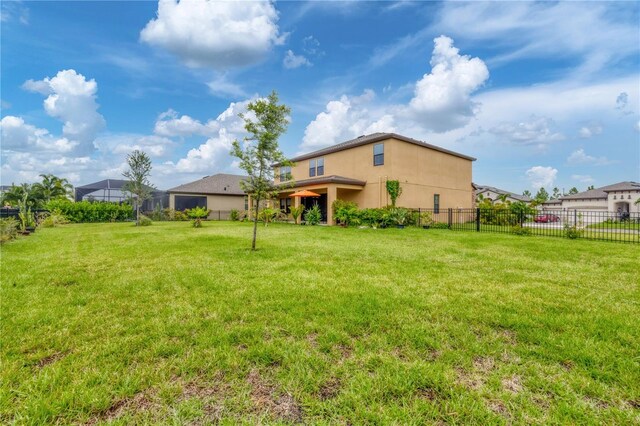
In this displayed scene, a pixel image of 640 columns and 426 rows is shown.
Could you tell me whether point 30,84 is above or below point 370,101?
below

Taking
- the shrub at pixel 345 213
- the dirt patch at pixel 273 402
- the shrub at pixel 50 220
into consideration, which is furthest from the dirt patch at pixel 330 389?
the shrub at pixel 50 220

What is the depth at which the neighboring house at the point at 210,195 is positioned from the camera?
30047 millimetres

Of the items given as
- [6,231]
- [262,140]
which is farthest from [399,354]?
[6,231]

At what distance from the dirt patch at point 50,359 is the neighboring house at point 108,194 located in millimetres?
31912

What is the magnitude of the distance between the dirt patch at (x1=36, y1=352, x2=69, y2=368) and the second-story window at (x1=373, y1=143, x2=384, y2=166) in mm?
18265

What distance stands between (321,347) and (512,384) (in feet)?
5.44

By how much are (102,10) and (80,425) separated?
12095 millimetres

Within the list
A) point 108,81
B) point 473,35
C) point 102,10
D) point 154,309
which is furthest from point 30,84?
point 473,35

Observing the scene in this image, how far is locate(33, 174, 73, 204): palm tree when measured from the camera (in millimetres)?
26673

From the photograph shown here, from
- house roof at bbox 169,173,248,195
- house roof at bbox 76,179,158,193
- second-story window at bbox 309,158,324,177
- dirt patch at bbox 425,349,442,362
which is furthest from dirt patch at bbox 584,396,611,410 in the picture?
house roof at bbox 76,179,158,193

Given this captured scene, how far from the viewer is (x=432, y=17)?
11.5 m

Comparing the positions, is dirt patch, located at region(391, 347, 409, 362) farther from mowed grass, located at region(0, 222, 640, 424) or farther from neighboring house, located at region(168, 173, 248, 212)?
neighboring house, located at region(168, 173, 248, 212)

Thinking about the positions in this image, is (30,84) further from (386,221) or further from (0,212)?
(386,221)

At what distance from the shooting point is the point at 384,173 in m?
18.7
